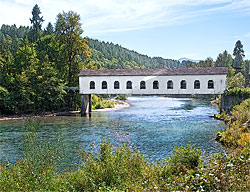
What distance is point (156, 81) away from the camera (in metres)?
30.9

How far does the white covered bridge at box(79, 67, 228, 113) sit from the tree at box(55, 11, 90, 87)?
5428mm

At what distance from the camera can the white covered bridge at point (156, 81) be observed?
97.1 ft

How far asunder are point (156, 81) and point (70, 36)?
43.2 feet

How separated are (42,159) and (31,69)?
2712 centimetres

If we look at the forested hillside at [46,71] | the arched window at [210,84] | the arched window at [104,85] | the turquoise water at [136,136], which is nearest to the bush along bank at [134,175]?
the turquoise water at [136,136]

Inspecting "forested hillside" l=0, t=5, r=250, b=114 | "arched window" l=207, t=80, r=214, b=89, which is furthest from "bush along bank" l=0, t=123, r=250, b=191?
"forested hillside" l=0, t=5, r=250, b=114

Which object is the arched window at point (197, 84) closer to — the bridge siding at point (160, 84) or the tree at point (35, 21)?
the bridge siding at point (160, 84)

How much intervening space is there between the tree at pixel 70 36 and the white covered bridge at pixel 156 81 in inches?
214

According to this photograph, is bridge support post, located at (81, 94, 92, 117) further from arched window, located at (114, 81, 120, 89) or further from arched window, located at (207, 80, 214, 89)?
arched window, located at (207, 80, 214, 89)

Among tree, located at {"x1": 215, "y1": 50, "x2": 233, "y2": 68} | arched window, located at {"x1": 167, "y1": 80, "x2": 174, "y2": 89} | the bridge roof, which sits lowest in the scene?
arched window, located at {"x1": 167, "y1": 80, "x2": 174, "y2": 89}

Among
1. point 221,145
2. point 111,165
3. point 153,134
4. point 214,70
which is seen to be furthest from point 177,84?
point 111,165

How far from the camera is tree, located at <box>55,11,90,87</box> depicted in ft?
120

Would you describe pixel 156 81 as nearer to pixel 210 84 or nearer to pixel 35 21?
pixel 210 84

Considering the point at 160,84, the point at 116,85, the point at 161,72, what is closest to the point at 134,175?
the point at 160,84
